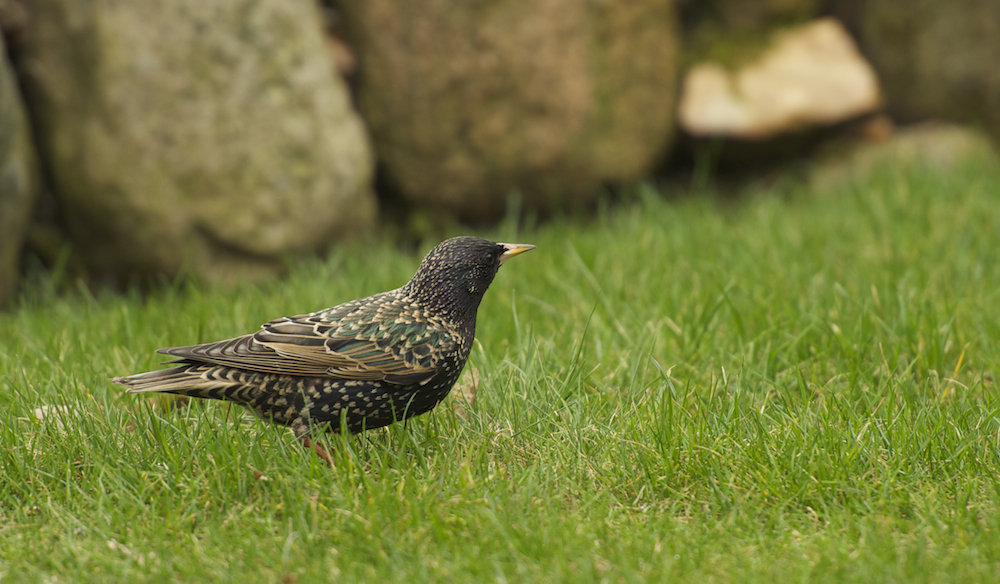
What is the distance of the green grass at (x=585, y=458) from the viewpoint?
2.62 m

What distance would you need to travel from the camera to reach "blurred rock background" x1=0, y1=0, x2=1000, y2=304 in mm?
5238

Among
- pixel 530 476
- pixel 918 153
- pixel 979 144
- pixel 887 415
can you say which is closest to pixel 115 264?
pixel 530 476

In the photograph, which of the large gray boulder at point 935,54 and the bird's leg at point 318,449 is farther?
the large gray boulder at point 935,54

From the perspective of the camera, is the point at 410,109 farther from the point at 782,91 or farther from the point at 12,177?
the point at 782,91

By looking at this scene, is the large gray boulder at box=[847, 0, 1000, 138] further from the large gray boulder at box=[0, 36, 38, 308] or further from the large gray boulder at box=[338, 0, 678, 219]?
the large gray boulder at box=[0, 36, 38, 308]

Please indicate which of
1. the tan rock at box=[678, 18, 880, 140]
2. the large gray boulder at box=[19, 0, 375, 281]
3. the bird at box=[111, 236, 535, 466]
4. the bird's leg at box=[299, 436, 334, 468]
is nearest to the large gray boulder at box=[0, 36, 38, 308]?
the large gray boulder at box=[19, 0, 375, 281]

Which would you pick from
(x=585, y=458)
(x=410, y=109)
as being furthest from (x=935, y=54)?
(x=585, y=458)

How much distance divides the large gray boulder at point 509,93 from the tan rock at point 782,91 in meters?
0.25

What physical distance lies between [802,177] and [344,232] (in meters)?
3.47

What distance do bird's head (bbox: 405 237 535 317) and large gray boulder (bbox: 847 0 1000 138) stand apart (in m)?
4.76

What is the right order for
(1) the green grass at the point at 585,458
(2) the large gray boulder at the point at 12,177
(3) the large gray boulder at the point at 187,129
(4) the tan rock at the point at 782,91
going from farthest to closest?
(4) the tan rock at the point at 782,91 < (3) the large gray boulder at the point at 187,129 < (2) the large gray boulder at the point at 12,177 < (1) the green grass at the point at 585,458

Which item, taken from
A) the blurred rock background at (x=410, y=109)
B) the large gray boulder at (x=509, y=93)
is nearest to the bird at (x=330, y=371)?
the blurred rock background at (x=410, y=109)

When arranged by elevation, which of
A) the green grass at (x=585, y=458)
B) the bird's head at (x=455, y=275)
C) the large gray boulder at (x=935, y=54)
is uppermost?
the large gray boulder at (x=935, y=54)

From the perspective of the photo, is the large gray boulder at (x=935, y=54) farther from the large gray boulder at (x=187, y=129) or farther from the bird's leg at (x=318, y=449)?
the bird's leg at (x=318, y=449)
